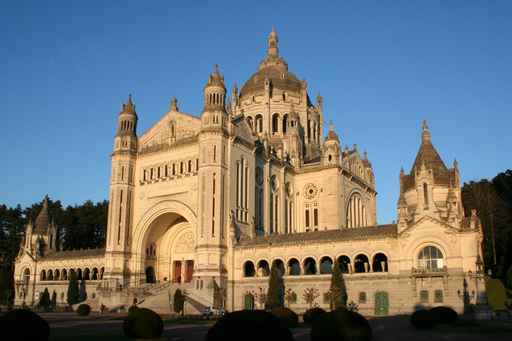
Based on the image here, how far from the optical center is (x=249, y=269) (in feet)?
199

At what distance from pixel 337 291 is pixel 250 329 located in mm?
30999

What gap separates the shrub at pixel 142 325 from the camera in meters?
26.9

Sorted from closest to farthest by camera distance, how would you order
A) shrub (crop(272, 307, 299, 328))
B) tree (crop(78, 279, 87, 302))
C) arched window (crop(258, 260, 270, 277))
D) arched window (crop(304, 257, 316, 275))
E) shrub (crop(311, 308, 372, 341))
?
shrub (crop(311, 308, 372, 341))
shrub (crop(272, 307, 299, 328))
arched window (crop(304, 257, 316, 275))
arched window (crop(258, 260, 270, 277))
tree (crop(78, 279, 87, 302))

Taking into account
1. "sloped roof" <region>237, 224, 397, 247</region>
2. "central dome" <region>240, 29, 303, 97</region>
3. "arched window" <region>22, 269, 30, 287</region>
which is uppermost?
"central dome" <region>240, 29, 303, 97</region>

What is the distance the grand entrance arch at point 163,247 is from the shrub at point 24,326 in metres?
43.5

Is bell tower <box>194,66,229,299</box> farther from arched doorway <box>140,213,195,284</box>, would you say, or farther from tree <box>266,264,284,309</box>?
arched doorway <box>140,213,195,284</box>

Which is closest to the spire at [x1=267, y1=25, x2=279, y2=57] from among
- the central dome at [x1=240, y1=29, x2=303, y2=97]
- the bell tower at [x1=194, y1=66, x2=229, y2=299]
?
the central dome at [x1=240, y1=29, x2=303, y2=97]

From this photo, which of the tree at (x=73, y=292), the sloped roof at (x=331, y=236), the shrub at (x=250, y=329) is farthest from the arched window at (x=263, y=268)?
the shrub at (x=250, y=329)

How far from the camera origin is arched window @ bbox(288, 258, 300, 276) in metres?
57.8

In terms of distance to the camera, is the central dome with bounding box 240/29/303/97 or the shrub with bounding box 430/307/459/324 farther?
the central dome with bounding box 240/29/303/97

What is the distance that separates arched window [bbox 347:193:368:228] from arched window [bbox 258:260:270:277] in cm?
2186

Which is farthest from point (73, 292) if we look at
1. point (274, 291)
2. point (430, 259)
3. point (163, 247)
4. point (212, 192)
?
point (430, 259)

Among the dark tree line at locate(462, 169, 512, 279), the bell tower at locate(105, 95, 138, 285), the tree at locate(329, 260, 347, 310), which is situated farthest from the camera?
the bell tower at locate(105, 95, 138, 285)

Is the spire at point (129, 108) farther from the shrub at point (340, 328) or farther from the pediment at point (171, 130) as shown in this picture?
the shrub at point (340, 328)
